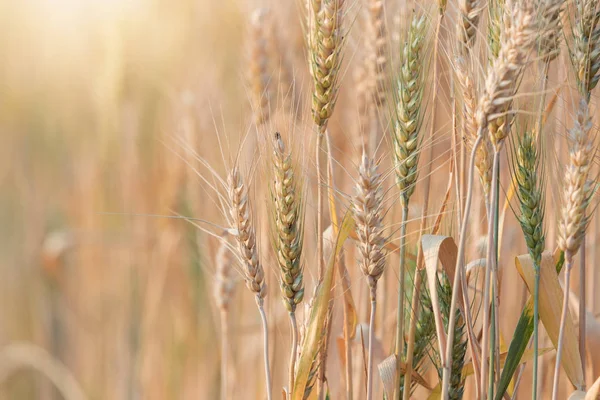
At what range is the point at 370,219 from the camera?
0.95m

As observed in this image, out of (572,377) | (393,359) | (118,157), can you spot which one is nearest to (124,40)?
(118,157)

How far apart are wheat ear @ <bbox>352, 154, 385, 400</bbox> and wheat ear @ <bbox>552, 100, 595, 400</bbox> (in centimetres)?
25

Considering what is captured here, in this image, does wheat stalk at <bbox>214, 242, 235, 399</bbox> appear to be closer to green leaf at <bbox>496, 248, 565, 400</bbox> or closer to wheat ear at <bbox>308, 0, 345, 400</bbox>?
wheat ear at <bbox>308, 0, 345, 400</bbox>

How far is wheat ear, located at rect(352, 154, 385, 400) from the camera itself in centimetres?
94

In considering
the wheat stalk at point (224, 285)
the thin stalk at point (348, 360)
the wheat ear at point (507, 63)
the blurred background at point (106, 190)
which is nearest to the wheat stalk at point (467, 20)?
the wheat ear at point (507, 63)

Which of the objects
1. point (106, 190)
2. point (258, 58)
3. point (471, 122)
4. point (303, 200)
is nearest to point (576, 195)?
point (471, 122)

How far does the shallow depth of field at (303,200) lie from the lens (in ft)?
3.11

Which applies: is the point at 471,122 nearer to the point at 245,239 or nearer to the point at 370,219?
the point at 370,219

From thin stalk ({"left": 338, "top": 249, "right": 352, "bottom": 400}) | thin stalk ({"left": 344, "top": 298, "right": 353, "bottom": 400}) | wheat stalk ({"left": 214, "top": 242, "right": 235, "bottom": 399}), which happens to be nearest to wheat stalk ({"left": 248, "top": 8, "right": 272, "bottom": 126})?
wheat stalk ({"left": 214, "top": 242, "right": 235, "bottom": 399})

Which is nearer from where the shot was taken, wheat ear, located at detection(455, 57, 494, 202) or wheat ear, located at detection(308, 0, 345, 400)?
wheat ear, located at detection(455, 57, 494, 202)

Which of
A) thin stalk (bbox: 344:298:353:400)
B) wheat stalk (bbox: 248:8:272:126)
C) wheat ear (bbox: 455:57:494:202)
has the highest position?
wheat stalk (bbox: 248:8:272:126)

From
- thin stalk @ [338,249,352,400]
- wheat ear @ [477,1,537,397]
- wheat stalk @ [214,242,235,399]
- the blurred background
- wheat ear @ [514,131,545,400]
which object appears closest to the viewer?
wheat ear @ [477,1,537,397]

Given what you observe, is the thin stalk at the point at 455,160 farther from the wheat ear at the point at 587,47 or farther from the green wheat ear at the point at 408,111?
the wheat ear at the point at 587,47

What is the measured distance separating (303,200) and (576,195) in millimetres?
402
